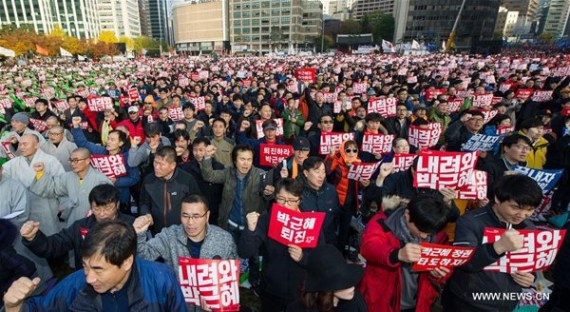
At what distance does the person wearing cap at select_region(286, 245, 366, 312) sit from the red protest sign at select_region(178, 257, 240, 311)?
57cm

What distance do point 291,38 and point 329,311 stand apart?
369ft

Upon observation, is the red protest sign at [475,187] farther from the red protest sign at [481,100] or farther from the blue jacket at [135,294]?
the red protest sign at [481,100]

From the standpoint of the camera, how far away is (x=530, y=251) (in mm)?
2371

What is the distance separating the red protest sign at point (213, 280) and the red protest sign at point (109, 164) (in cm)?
260

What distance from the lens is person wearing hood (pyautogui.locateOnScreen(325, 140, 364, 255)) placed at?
435 cm

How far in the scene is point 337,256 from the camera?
1980 mm

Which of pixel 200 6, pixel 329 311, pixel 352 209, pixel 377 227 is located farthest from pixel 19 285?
pixel 200 6

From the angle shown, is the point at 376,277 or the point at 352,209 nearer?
the point at 376,277

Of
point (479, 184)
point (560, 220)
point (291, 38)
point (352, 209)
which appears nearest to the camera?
point (479, 184)

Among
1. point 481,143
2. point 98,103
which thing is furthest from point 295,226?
point 98,103

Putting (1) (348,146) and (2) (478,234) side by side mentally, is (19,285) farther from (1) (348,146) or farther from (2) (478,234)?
(1) (348,146)

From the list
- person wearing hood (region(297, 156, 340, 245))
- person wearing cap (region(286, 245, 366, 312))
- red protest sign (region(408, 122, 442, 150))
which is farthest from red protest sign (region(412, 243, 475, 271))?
red protest sign (region(408, 122, 442, 150))

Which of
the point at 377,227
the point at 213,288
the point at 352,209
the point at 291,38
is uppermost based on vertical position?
the point at 291,38

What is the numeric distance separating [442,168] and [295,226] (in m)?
1.71
